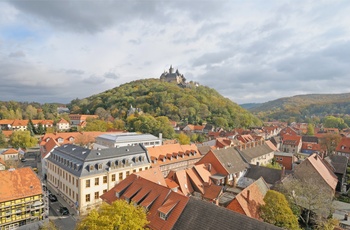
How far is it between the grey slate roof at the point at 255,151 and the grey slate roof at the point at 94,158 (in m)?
22.4

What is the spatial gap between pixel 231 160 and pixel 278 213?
2008cm

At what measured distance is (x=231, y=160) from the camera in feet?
142

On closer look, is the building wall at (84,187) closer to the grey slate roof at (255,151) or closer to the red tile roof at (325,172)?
the grey slate roof at (255,151)

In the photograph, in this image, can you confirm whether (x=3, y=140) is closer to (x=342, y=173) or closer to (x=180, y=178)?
(x=180, y=178)

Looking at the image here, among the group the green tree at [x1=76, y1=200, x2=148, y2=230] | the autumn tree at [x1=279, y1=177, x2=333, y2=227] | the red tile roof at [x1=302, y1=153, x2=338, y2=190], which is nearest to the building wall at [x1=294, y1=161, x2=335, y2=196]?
the red tile roof at [x1=302, y1=153, x2=338, y2=190]

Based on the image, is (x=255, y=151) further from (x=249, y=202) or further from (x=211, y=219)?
(x=211, y=219)

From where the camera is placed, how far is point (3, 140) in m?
69.2

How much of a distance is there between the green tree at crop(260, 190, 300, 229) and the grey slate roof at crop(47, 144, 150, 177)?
23874mm

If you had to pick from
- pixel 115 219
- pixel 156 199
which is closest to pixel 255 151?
pixel 156 199

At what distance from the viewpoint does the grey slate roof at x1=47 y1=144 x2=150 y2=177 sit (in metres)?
34.6

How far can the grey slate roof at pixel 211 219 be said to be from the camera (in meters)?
17.2

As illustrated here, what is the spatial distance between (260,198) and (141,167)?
22.1 meters

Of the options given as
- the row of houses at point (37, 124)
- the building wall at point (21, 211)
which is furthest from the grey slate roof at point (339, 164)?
the row of houses at point (37, 124)

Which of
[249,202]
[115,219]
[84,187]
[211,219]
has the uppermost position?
[115,219]
